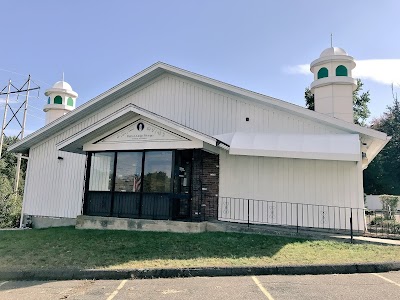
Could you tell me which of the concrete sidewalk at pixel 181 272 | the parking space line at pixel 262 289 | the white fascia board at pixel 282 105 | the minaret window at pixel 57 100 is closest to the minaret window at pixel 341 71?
the white fascia board at pixel 282 105

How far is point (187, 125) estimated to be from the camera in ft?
47.2

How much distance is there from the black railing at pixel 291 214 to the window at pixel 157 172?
2.43 metres

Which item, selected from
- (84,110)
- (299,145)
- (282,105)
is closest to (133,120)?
(84,110)

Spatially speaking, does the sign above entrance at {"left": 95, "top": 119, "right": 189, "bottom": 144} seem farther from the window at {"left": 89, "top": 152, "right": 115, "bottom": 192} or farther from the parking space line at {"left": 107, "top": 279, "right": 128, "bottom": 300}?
the parking space line at {"left": 107, "top": 279, "right": 128, "bottom": 300}

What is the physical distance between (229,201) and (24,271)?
7.35m

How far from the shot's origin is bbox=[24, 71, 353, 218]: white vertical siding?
40.3 feet

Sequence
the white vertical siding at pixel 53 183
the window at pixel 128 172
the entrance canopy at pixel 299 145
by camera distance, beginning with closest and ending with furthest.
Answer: the entrance canopy at pixel 299 145
the window at pixel 128 172
the white vertical siding at pixel 53 183

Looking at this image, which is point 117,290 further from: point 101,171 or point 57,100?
point 57,100

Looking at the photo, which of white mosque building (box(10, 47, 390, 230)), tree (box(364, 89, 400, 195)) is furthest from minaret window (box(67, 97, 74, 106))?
tree (box(364, 89, 400, 195))

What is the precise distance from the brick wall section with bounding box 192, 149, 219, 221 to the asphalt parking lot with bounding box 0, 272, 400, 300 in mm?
5530

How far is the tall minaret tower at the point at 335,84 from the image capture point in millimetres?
13977

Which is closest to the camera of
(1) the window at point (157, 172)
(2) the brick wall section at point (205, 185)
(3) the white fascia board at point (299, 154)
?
(3) the white fascia board at point (299, 154)

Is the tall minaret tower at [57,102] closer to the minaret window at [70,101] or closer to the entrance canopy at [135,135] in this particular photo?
the minaret window at [70,101]

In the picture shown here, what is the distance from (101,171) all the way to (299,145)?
7404mm
